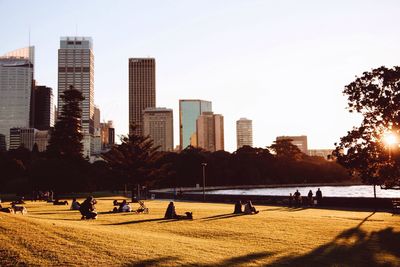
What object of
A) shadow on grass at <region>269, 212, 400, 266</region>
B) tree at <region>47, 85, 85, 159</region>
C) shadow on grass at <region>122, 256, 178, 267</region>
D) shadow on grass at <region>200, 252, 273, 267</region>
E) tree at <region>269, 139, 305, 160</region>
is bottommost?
shadow on grass at <region>269, 212, 400, 266</region>

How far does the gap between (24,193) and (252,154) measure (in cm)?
8496

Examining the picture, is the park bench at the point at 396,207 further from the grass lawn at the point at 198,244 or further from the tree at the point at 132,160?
the tree at the point at 132,160

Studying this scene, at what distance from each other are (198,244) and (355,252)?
5.98 m

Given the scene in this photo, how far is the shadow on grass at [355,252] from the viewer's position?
47.5ft

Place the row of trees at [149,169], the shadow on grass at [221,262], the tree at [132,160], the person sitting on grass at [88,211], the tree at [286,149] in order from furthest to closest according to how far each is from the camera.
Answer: the tree at [286,149] < the row of trees at [149,169] < the tree at [132,160] < the person sitting on grass at [88,211] < the shadow on grass at [221,262]

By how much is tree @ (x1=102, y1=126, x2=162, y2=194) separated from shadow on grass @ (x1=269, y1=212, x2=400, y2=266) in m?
40.0

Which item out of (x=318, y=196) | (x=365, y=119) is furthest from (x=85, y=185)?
(x=365, y=119)

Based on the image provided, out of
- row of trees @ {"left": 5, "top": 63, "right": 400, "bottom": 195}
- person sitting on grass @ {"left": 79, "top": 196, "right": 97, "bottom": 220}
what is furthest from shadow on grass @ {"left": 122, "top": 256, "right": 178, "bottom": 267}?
row of trees @ {"left": 5, "top": 63, "right": 400, "bottom": 195}

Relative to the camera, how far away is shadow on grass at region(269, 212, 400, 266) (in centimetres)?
1447

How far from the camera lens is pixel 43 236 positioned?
50.2 feet

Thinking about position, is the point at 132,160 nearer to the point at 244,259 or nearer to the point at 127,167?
the point at 127,167

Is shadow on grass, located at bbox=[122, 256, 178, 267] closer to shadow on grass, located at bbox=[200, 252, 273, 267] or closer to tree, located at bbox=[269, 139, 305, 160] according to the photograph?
shadow on grass, located at bbox=[200, 252, 273, 267]

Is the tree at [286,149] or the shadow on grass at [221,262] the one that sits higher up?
the tree at [286,149]

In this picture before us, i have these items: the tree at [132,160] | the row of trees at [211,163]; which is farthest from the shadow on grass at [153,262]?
the tree at [132,160]
